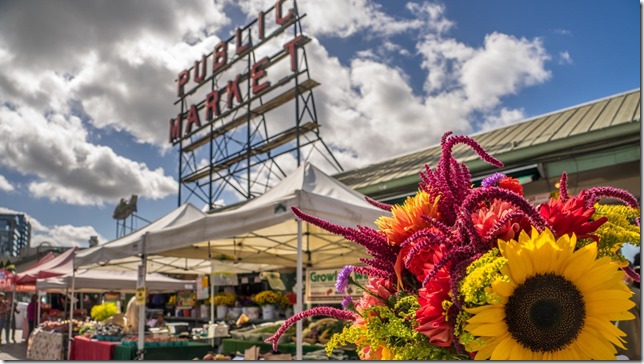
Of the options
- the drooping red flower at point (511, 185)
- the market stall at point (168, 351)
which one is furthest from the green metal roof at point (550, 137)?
the drooping red flower at point (511, 185)

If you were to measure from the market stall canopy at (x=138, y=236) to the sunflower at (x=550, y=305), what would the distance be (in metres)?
4.78

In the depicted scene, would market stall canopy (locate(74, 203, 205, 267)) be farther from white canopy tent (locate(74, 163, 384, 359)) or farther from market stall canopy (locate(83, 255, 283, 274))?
market stall canopy (locate(83, 255, 283, 274))

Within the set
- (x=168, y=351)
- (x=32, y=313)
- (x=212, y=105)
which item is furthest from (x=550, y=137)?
(x=32, y=313)

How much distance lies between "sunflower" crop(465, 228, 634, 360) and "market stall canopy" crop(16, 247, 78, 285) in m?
12.7

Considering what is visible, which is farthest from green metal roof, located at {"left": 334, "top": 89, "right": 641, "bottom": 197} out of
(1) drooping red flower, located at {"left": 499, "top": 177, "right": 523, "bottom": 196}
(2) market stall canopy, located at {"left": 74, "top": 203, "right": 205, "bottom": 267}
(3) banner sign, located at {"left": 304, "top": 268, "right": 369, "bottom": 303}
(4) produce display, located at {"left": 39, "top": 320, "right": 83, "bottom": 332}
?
(4) produce display, located at {"left": 39, "top": 320, "right": 83, "bottom": 332}

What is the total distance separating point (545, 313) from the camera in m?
0.67

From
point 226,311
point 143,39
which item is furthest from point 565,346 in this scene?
point 226,311

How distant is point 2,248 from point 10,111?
77cm

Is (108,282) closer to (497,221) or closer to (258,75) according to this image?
(258,75)

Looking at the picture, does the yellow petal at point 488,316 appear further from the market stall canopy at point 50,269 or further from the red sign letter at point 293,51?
the red sign letter at point 293,51

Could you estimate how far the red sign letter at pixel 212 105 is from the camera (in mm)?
16125

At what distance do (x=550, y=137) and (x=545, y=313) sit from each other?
231 inches

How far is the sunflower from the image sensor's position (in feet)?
2.15

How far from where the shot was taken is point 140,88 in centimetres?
238
